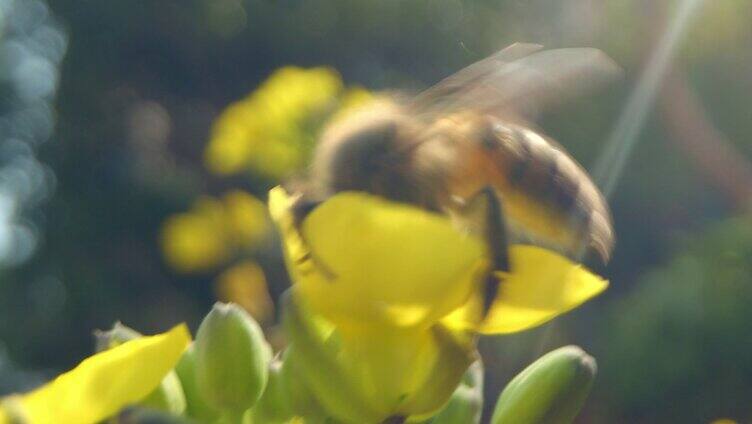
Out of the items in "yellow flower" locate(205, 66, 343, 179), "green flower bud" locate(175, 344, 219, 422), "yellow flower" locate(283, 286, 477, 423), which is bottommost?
"yellow flower" locate(205, 66, 343, 179)

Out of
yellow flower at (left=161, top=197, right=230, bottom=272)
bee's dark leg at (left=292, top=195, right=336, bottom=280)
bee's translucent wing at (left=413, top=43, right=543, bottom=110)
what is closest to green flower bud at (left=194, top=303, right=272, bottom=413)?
bee's dark leg at (left=292, top=195, right=336, bottom=280)

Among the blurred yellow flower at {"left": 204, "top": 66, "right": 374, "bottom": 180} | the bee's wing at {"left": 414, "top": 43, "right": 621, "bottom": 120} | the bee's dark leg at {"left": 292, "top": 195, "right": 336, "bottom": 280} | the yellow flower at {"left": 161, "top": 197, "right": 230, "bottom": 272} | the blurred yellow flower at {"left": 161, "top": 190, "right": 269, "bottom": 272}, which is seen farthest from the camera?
the yellow flower at {"left": 161, "top": 197, "right": 230, "bottom": 272}

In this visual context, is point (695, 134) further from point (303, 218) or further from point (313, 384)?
point (313, 384)

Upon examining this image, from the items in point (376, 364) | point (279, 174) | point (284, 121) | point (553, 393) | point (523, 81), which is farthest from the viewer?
point (279, 174)

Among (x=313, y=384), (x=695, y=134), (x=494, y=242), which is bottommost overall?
(x=695, y=134)

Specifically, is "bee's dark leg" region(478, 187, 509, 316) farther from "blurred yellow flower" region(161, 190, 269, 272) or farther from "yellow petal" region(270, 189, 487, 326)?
"blurred yellow flower" region(161, 190, 269, 272)

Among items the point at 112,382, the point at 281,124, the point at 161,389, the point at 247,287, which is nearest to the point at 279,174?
the point at 281,124
